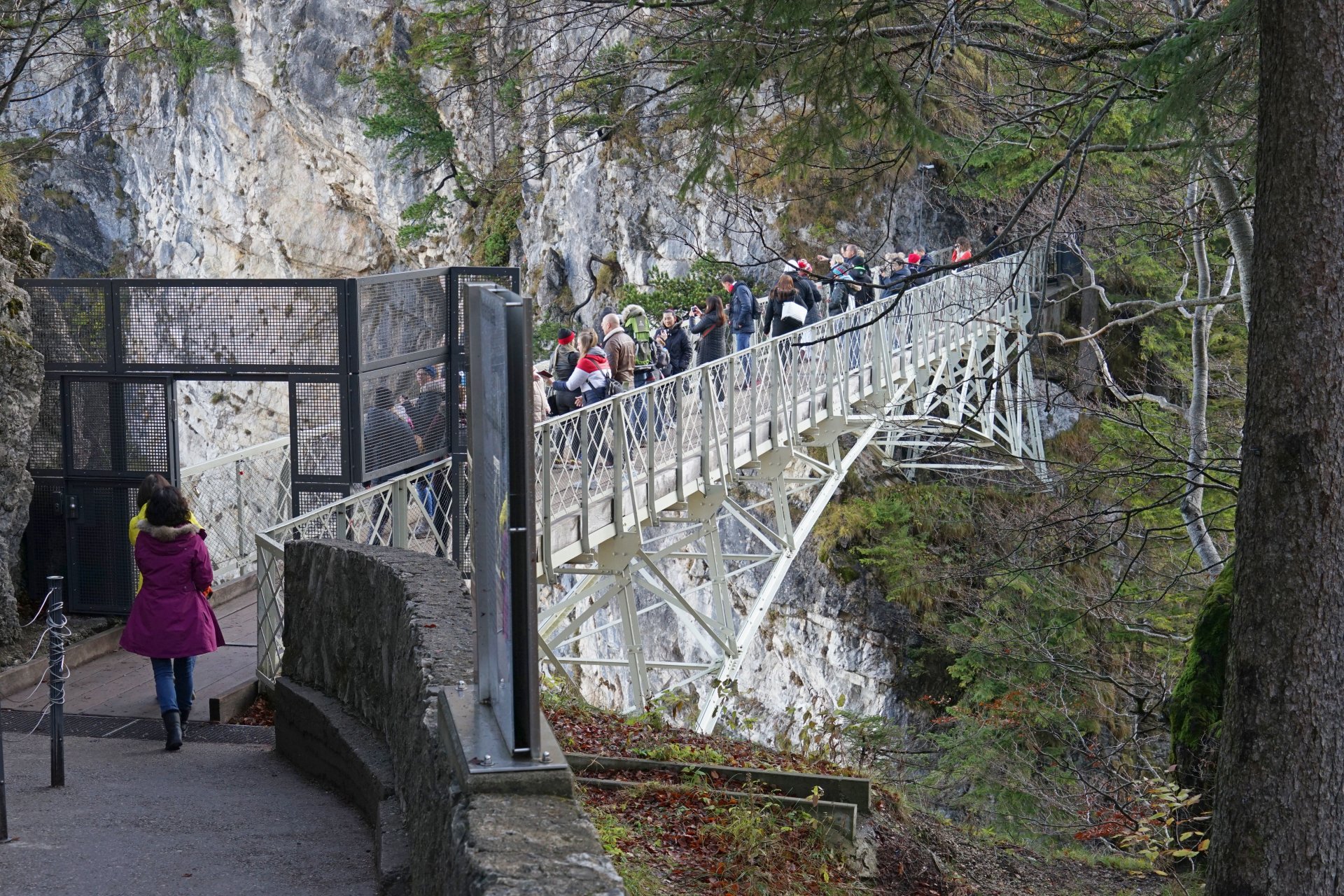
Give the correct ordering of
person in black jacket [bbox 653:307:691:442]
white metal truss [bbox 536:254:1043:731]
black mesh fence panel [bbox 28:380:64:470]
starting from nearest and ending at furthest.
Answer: black mesh fence panel [bbox 28:380:64:470] < white metal truss [bbox 536:254:1043:731] < person in black jacket [bbox 653:307:691:442]

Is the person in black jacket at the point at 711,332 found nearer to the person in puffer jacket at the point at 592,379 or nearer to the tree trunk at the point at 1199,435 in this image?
the person in puffer jacket at the point at 592,379

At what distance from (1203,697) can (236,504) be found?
27.8 ft

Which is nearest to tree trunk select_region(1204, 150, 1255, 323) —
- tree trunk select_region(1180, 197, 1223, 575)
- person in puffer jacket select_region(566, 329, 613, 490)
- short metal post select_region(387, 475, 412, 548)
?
tree trunk select_region(1180, 197, 1223, 575)

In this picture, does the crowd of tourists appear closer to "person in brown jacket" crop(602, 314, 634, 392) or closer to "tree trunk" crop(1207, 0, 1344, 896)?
"person in brown jacket" crop(602, 314, 634, 392)

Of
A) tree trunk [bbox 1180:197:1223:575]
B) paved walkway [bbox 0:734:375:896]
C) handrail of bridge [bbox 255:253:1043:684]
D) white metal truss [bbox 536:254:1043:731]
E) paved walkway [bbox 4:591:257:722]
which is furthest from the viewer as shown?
tree trunk [bbox 1180:197:1223:575]

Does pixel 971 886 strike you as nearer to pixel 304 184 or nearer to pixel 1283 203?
pixel 1283 203

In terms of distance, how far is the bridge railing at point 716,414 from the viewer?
10.4 metres

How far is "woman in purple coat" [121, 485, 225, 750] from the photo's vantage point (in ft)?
21.3

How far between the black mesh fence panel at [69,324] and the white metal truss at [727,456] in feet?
11.2

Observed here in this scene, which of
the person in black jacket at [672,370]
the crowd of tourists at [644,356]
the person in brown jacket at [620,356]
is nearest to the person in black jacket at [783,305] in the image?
the crowd of tourists at [644,356]

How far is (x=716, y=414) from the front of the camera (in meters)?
13.0

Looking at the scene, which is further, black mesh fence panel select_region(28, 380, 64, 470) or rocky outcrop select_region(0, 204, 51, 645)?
black mesh fence panel select_region(28, 380, 64, 470)

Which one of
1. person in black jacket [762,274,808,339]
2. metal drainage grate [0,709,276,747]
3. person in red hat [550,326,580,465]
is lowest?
metal drainage grate [0,709,276,747]

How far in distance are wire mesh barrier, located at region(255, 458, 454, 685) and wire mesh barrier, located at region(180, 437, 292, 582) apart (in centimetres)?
169
